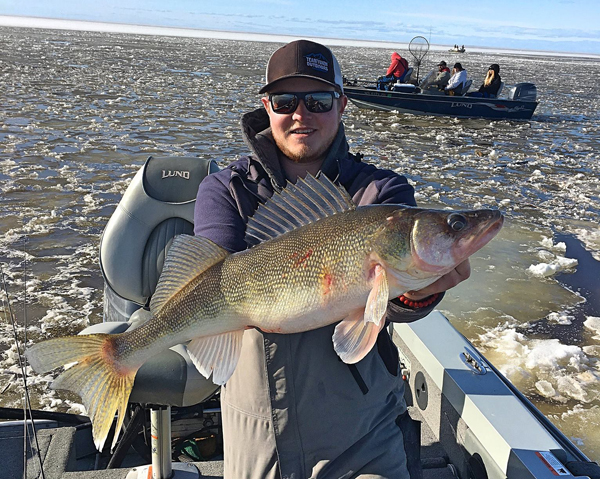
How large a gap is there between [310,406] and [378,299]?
2.10ft

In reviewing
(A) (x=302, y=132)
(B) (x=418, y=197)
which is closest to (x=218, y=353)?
(A) (x=302, y=132)

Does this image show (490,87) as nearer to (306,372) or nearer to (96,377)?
(306,372)

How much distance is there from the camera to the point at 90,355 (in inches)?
83.1

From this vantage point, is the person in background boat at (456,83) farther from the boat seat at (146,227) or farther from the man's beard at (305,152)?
the man's beard at (305,152)

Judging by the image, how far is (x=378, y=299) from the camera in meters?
1.84

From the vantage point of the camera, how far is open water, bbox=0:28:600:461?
483cm

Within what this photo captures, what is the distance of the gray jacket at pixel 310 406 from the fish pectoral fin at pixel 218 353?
0.11 metres

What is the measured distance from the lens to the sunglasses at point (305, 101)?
2.52m

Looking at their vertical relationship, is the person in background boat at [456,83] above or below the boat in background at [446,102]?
above

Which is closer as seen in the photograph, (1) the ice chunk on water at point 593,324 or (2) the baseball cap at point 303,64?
(2) the baseball cap at point 303,64

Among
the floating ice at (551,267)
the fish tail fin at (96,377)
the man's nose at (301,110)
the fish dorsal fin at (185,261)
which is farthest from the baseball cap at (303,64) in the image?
the floating ice at (551,267)

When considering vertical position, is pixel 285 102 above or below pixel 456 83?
above

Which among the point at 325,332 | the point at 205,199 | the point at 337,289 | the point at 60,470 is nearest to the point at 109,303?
the point at 60,470

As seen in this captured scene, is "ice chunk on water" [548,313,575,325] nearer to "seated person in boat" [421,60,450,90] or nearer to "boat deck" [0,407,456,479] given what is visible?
"boat deck" [0,407,456,479]
